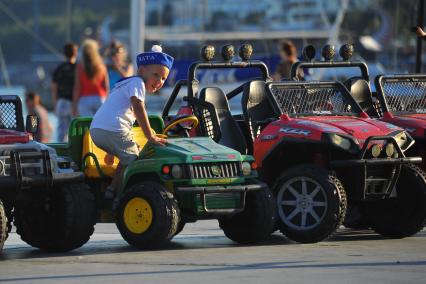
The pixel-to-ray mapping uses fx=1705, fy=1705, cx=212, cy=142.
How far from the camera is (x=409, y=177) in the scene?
14.5 m

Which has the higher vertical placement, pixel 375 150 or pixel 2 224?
pixel 375 150

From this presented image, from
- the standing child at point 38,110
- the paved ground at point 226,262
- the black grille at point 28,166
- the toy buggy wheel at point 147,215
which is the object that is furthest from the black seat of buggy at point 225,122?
the standing child at point 38,110

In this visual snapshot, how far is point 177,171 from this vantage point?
44.0 ft

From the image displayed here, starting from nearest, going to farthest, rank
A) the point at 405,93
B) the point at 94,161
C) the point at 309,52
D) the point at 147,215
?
the point at 147,215 < the point at 94,161 < the point at 309,52 < the point at 405,93

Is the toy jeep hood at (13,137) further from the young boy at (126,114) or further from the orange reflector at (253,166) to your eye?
the orange reflector at (253,166)

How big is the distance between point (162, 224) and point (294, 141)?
155 cm

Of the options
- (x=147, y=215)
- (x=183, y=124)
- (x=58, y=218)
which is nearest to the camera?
(x=147, y=215)

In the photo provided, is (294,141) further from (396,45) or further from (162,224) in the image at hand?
(396,45)

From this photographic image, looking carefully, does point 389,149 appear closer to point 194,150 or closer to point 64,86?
point 194,150

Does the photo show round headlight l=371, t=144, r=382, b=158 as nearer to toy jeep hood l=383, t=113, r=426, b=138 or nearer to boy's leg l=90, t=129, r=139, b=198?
toy jeep hood l=383, t=113, r=426, b=138

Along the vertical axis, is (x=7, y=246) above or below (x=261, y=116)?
below

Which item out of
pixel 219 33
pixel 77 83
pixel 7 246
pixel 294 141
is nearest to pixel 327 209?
pixel 294 141

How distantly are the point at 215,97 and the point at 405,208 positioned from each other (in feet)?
6.56

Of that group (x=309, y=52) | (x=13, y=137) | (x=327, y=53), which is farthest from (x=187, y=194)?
(x=327, y=53)
